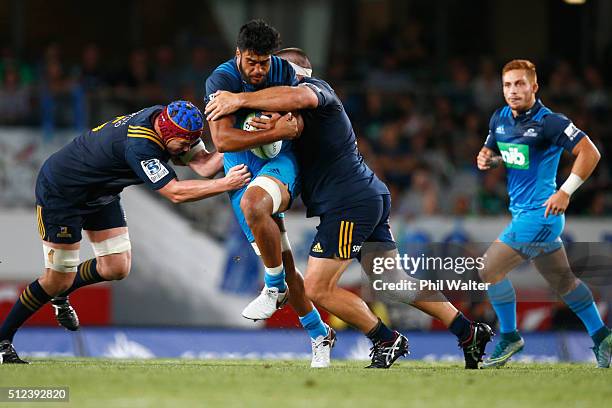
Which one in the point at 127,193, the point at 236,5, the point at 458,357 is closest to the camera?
the point at 458,357

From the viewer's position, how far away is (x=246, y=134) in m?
8.06

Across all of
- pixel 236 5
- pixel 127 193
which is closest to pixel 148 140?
pixel 127 193

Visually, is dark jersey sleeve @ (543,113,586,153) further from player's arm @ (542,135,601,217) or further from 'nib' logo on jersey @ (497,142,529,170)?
'nib' logo on jersey @ (497,142,529,170)

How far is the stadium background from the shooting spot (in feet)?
43.3

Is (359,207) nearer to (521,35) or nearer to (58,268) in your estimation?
(58,268)

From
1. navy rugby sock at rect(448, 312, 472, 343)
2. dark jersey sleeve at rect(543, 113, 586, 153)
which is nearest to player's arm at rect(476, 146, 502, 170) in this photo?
dark jersey sleeve at rect(543, 113, 586, 153)

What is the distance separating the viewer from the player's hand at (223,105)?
8.03 metres

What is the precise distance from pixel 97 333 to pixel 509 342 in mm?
5512

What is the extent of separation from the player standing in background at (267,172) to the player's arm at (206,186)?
0.16m

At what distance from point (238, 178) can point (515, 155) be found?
2.59 metres

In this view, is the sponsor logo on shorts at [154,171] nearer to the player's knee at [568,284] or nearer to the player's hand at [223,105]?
the player's hand at [223,105]

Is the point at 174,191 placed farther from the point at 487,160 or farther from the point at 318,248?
the point at 487,160

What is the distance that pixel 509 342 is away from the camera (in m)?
9.22

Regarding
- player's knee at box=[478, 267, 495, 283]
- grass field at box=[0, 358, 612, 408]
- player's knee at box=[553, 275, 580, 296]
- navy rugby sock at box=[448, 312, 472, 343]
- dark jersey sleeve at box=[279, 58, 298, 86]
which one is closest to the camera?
grass field at box=[0, 358, 612, 408]
